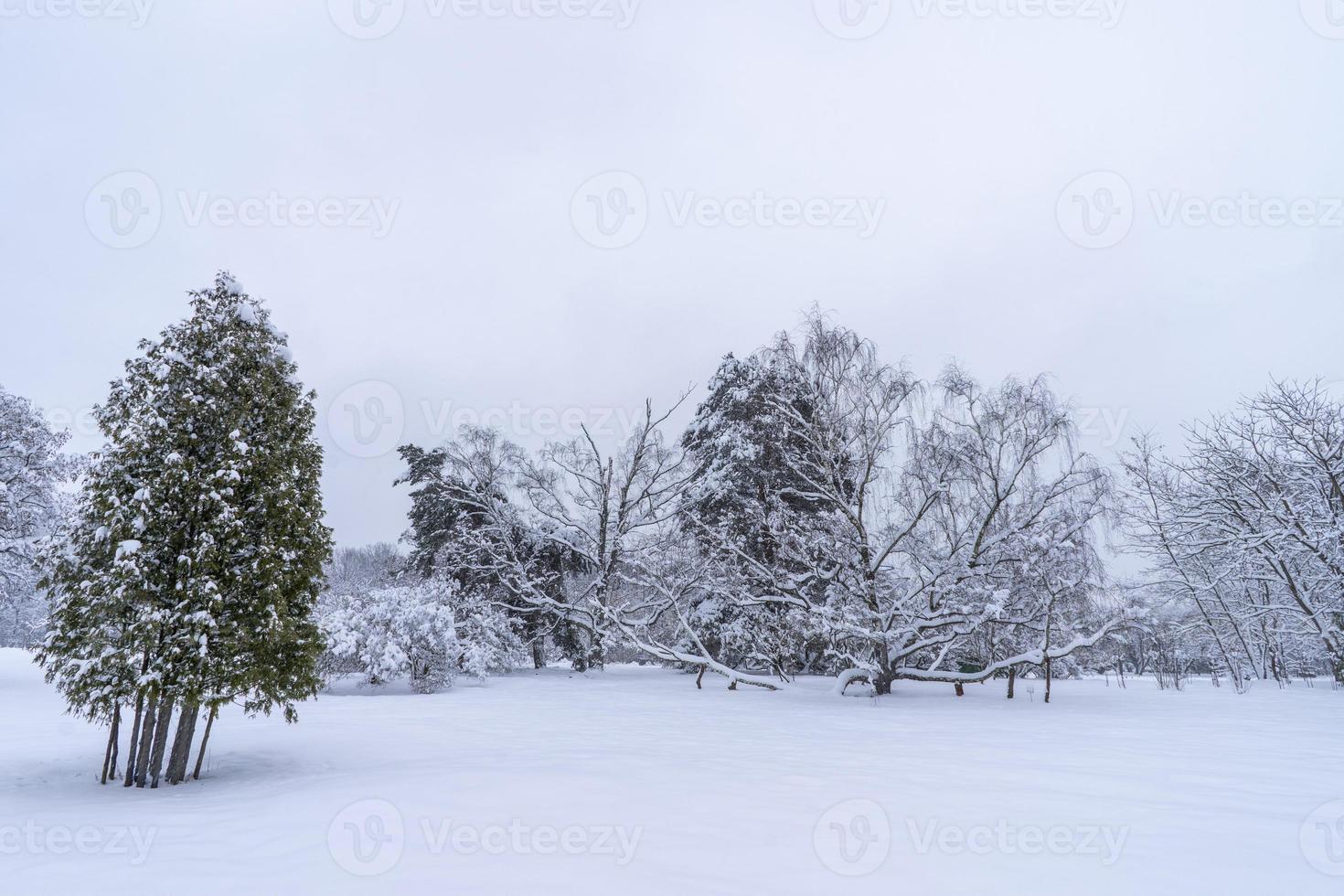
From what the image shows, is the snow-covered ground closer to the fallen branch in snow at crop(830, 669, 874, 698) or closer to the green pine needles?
the green pine needles

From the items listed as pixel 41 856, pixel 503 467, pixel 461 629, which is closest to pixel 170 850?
pixel 41 856

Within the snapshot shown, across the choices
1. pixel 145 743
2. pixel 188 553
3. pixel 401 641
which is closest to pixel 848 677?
pixel 401 641

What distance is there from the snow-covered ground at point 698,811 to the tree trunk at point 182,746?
29cm

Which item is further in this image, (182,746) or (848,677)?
(848,677)

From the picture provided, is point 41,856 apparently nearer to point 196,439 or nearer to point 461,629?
point 196,439

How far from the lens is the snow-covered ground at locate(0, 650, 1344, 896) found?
159 inches

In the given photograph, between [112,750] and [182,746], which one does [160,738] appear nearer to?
[182,746]

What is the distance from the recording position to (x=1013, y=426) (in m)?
15.8

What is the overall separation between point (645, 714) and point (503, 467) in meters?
15.0

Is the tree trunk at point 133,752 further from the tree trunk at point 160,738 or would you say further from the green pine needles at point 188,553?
the tree trunk at point 160,738

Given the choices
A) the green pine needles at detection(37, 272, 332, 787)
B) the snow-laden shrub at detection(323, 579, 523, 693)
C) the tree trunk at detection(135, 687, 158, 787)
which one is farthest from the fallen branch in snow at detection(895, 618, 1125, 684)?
the tree trunk at detection(135, 687, 158, 787)

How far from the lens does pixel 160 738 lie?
7.11 m

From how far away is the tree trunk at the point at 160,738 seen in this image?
7051mm

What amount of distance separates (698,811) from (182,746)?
6.08 m
